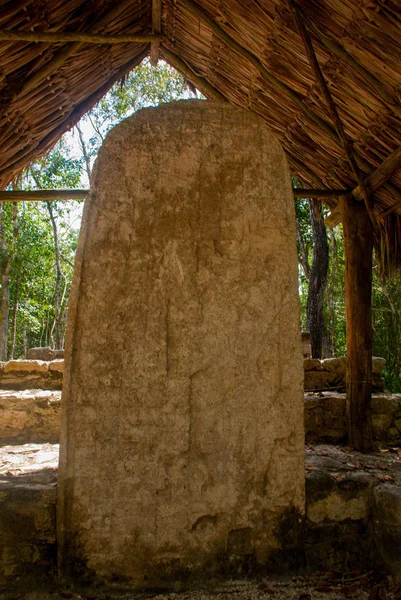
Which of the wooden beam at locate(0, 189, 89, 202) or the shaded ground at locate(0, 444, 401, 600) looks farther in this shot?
the wooden beam at locate(0, 189, 89, 202)

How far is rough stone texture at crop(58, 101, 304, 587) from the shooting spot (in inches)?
86.5

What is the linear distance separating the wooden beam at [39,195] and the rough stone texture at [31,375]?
178 cm

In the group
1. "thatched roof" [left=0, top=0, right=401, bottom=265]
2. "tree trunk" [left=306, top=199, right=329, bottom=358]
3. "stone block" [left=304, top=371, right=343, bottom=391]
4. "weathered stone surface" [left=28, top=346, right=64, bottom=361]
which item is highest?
"thatched roof" [left=0, top=0, right=401, bottom=265]

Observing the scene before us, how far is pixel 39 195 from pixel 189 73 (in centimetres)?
153

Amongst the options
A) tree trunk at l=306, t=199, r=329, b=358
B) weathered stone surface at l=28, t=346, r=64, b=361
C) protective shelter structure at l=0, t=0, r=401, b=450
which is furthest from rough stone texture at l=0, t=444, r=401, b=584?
tree trunk at l=306, t=199, r=329, b=358

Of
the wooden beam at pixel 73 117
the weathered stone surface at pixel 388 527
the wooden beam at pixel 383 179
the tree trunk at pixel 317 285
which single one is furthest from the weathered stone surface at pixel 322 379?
the wooden beam at pixel 73 117

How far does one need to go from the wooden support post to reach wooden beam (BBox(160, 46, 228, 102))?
1344 mm

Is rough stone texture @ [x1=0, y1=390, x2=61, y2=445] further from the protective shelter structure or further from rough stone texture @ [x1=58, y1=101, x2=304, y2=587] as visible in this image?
rough stone texture @ [x1=58, y1=101, x2=304, y2=587]

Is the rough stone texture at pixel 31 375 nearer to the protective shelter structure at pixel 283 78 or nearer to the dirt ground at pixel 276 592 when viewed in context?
the protective shelter structure at pixel 283 78

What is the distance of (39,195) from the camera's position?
4078mm

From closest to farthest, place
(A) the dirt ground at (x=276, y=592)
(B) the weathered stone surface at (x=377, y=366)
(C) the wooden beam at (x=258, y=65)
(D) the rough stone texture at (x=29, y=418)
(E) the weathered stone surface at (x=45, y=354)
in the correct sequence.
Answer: (A) the dirt ground at (x=276, y=592)
(C) the wooden beam at (x=258, y=65)
(D) the rough stone texture at (x=29, y=418)
(B) the weathered stone surface at (x=377, y=366)
(E) the weathered stone surface at (x=45, y=354)

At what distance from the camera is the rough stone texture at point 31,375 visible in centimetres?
515

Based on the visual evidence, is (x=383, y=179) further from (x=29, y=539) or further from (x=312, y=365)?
(x=29, y=539)

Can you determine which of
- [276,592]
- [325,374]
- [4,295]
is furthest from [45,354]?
[4,295]
